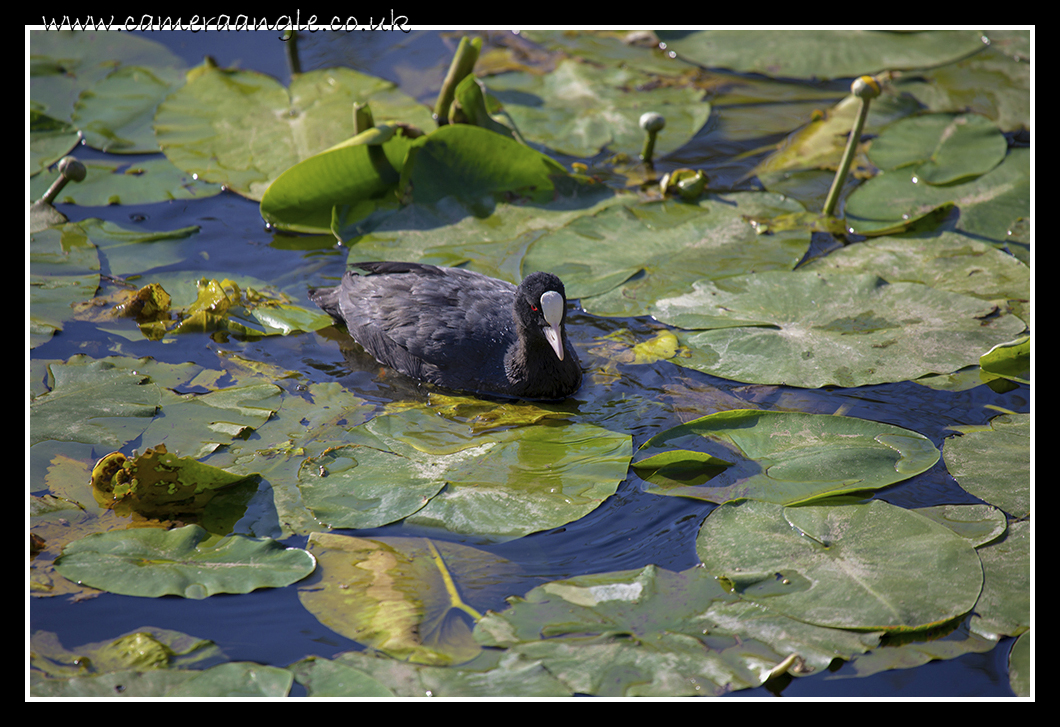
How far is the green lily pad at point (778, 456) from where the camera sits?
3.54 m

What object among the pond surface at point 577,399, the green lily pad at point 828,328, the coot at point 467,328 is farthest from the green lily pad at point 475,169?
the green lily pad at point 828,328

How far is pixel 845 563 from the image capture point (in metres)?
3.12

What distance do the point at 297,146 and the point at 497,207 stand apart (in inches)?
62.2

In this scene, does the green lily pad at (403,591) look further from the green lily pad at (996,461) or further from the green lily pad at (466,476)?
the green lily pad at (996,461)

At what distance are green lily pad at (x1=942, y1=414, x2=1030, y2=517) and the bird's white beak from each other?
1.87m

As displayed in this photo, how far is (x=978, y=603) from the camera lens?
3.03 meters

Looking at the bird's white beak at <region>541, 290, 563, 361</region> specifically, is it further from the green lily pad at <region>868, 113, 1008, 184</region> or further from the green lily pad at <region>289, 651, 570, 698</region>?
the green lily pad at <region>868, 113, 1008, 184</region>

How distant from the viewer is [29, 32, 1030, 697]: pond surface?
9.82ft

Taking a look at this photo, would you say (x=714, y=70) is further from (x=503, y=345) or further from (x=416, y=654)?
(x=416, y=654)

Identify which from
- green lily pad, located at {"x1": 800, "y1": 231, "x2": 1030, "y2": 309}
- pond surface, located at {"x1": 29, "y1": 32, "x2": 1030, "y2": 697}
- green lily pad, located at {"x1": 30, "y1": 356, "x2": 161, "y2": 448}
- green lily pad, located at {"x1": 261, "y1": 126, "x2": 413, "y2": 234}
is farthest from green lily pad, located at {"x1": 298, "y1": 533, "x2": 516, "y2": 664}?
green lily pad, located at {"x1": 800, "y1": 231, "x2": 1030, "y2": 309}

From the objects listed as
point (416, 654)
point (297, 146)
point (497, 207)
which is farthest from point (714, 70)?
point (416, 654)

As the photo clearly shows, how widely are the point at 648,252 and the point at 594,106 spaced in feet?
6.60

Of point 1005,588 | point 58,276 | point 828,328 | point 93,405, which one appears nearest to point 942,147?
point 828,328

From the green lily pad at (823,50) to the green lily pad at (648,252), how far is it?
7.02ft
